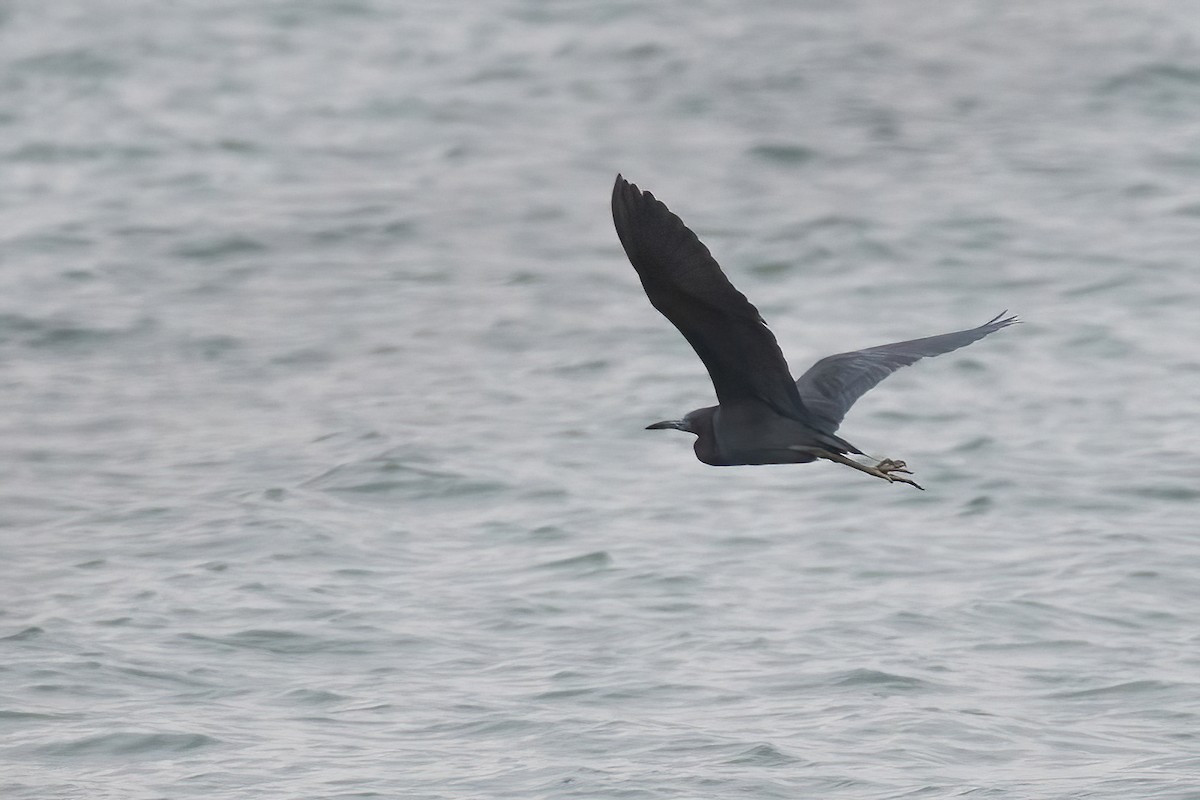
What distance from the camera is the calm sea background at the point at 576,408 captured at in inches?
299

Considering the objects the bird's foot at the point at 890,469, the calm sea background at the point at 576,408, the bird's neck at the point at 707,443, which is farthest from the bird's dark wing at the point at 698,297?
the calm sea background at the point at 576,408

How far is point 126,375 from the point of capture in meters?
11.7

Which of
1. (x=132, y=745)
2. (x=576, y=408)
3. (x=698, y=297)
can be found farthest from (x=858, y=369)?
(x=576, y=408)

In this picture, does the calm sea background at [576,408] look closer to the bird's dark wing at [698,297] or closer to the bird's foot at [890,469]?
the bird's foot at [890,469]

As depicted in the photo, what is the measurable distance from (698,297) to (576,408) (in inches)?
210

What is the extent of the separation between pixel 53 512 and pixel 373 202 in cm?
502

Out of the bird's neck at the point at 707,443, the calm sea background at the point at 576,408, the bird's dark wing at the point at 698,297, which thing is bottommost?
the calm sea background at the point at 576,408

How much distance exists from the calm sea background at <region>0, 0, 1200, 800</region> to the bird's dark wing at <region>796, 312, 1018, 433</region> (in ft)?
4.59

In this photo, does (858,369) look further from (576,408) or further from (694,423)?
(576,408)

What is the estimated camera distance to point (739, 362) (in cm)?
596

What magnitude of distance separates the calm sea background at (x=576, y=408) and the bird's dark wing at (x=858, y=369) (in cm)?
140

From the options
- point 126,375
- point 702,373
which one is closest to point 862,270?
point 702,373

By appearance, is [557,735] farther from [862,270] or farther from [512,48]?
[512,48]

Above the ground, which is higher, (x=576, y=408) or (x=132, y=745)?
(x=576, y=408)
